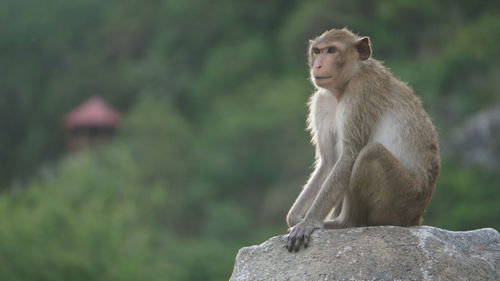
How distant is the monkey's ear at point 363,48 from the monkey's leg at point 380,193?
2.91ft

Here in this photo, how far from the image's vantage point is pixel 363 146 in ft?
34.8

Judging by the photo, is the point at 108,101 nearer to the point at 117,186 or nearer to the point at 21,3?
the point at 21,3

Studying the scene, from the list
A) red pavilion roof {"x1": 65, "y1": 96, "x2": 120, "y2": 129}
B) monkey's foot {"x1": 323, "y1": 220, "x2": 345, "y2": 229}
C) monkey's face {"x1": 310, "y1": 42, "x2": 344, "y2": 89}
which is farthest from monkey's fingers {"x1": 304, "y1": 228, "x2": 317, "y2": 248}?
red pavilion roof {"x1": 65, "y1": 96, "x2": 120, "y2": 129}

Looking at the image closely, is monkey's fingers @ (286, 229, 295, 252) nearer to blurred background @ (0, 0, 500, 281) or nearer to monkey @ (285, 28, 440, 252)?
monkey @ (285, 28, 440, 252)

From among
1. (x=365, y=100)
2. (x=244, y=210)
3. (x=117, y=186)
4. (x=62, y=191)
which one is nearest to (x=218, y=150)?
(x=244, y=210)

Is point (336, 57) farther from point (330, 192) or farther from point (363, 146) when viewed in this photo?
point (330, 192)

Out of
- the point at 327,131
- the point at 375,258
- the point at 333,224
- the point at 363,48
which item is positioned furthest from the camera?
the point at 327,131

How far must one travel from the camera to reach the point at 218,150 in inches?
3866

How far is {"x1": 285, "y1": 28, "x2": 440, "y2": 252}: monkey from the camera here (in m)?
10.3

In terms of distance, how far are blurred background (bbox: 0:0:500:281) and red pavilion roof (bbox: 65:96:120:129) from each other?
6.5 inches

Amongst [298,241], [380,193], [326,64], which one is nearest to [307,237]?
[298,241]

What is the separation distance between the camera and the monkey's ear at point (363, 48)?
35.4 feet

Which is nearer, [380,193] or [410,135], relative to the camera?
[380,193]

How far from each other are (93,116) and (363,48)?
317 ft
